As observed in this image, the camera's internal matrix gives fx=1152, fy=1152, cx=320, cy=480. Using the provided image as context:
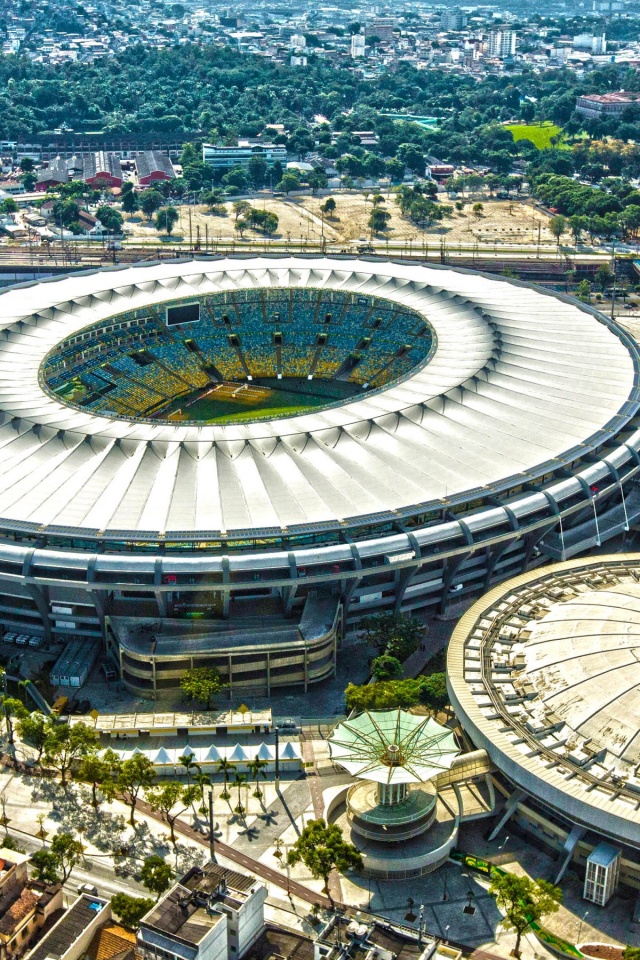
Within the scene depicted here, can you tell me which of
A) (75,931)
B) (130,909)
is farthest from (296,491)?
(75,931)

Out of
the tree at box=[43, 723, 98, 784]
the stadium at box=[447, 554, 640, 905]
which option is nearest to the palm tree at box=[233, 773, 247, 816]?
the tree at box=[43, 723, 98, 784]

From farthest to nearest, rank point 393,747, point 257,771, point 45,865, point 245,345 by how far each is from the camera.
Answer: point 245,345 → point 257,771 → point 393,747 → point 45,865

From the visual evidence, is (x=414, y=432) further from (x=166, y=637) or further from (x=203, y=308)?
(x=203, y=308)

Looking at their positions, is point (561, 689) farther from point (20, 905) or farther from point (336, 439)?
point (20, 905)

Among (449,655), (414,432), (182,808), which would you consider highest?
(414,432)

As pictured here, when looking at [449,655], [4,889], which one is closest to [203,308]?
[449,655]

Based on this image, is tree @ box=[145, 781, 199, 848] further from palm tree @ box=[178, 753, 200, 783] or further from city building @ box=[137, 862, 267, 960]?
city building @ box=[137, 862, 267, 960]
